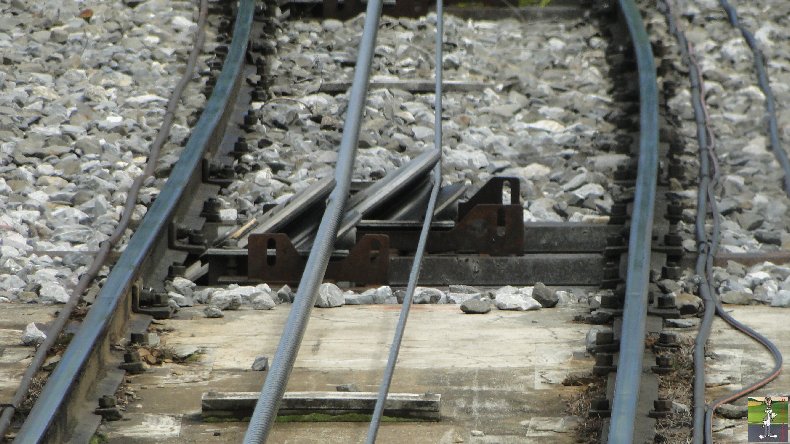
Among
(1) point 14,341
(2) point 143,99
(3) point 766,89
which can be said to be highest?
(3) point 766,89

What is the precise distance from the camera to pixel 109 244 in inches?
226

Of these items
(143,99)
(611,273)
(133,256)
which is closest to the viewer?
(133,256)

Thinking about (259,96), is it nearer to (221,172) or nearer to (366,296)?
(221,172)

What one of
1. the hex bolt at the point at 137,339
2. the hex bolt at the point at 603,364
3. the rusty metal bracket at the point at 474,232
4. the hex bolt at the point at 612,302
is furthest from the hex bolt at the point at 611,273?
the hex bolt at the point at 137,339

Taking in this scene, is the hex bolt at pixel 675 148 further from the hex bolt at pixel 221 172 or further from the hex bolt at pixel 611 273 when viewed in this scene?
the hex bolt at pixel 221 172

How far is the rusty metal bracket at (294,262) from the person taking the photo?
5.96m

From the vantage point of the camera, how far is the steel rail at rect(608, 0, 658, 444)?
4047 mm

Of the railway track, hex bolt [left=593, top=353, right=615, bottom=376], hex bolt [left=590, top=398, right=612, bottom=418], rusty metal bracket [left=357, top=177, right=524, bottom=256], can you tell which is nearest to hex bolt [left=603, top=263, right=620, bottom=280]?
the railway track

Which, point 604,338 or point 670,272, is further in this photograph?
point 670,272

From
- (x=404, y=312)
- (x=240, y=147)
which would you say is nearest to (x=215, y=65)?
(x=240, y=147)

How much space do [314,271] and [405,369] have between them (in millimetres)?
696

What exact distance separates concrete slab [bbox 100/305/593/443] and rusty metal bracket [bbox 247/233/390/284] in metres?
0.31

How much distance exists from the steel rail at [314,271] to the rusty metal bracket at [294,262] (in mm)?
719

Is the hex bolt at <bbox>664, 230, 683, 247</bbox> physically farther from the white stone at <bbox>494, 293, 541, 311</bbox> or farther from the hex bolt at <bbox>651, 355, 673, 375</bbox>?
the hex bolt at <bbox>651, 355, 673, 375</bbox>
